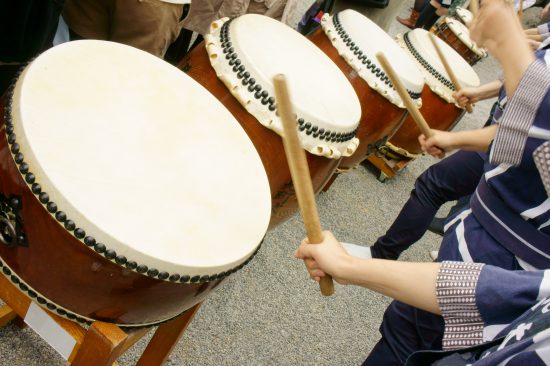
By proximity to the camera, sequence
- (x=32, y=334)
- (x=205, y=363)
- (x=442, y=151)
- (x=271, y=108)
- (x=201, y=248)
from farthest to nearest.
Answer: (x=442, y=151)
(x=205, y=363)
(x=32, y=334)
(x=271, y=108)
(x=201, y=248)

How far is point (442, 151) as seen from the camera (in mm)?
1605

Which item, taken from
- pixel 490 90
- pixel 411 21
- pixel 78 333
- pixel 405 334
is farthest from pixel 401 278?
pixel 411 21

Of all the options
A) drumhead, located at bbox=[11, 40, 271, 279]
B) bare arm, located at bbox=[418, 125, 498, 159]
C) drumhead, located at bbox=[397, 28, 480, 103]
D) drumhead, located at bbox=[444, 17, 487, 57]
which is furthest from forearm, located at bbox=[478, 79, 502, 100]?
drumhead, located at bbox=[11, 40, 271, 279]

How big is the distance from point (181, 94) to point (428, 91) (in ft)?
5.08

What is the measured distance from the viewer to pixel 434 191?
70.9 inches

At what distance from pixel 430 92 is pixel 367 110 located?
2.61 ft

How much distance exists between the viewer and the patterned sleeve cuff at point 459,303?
0.76 metres

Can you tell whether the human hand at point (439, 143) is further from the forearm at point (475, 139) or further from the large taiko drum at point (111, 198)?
the large taiko drum at point (111, 198)

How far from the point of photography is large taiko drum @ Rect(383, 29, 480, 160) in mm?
2279

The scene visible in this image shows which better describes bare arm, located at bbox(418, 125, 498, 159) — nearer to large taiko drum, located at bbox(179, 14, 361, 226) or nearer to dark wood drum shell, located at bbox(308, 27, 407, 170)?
dark wood drum shell, located at bbox(308, 27, 407, 170)

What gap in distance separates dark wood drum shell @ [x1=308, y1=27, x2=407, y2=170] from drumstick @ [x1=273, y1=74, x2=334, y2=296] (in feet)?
2.65

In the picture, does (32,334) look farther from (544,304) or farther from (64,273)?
(544,304)

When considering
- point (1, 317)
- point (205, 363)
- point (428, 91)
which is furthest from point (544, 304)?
point (428, 91)

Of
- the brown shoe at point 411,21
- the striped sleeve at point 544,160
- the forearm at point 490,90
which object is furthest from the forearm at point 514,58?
the brown shoe at point 411,21
